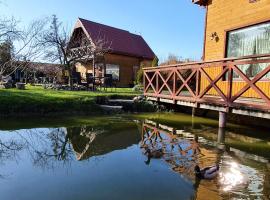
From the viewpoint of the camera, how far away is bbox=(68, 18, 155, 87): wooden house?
20.8 metres

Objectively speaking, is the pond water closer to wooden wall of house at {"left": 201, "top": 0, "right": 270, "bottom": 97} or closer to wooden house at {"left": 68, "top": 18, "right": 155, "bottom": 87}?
wooden wall of house at {"left": 201, "top": 0, "right": 270, "bottom": 97}

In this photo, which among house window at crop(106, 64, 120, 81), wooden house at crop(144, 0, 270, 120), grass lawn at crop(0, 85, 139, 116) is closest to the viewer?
wooden house at crop(144, 0, 270, 120)

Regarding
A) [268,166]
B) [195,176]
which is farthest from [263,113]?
[195,176]

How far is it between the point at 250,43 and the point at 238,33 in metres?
0.66

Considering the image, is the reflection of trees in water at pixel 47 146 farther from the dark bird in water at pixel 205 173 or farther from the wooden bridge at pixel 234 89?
the wooden bridge at pixel 234 89

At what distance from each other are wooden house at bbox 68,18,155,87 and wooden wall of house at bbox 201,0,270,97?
34.1ft

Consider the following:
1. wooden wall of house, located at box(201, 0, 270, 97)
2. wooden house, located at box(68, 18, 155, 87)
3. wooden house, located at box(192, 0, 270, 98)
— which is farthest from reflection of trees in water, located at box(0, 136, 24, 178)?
wooden house, located at box(68, 18, 155, 87)

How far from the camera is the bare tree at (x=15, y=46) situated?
6.29 metres

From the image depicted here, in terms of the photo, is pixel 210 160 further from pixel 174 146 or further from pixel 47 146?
pixel 47 146

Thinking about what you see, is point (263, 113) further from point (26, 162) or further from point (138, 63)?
point (138, 63)

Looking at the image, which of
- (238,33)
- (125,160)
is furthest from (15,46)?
(238,33)

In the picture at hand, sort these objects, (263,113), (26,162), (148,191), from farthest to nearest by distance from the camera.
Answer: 1. (263,113)
2. (26,162)
3. (148,191)

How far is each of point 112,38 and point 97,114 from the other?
1222cm

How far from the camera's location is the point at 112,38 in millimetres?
22203
